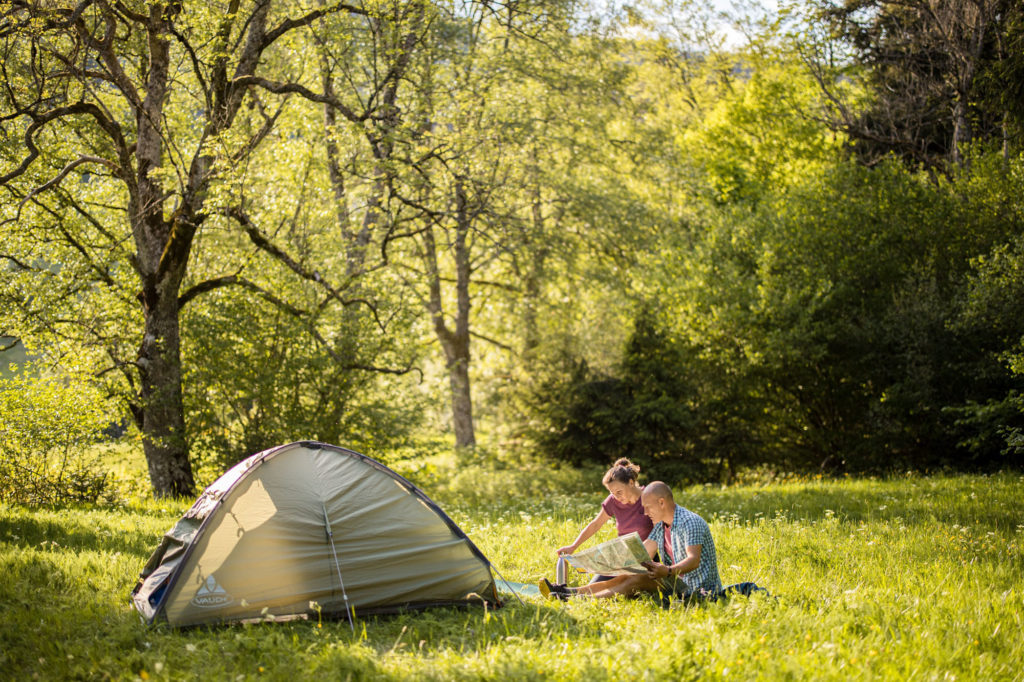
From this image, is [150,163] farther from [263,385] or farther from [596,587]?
[596,587]

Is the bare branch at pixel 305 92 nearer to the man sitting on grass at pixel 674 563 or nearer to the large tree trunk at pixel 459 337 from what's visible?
the man sitting on grass at pixel 674 563

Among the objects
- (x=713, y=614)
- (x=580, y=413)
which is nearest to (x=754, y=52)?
(x=580, y=413)

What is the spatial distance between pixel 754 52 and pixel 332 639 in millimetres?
30355

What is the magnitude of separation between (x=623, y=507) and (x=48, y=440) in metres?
8.77

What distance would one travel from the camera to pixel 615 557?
22.0 feet

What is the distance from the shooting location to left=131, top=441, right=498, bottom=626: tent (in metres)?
6.48

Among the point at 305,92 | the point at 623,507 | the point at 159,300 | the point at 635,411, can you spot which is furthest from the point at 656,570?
the point at 635,411

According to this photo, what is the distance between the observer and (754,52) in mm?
30984

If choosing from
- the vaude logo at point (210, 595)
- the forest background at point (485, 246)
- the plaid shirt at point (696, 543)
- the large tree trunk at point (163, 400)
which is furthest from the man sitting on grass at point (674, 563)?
the large tree trunk at point (163, 400)

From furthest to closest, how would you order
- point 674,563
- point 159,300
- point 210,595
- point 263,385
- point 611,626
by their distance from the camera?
1. point 263,385
2. point 159,300
3. point 674,563
4. point 210,595
5. point 611,626

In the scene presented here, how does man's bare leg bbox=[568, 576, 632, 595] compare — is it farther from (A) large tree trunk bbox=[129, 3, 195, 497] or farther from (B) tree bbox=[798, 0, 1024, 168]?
(B) tree bbox=[798, 0, 1024, 168]

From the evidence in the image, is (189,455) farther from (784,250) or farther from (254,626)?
(784,250)

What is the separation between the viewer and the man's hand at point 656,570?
21.7 ft

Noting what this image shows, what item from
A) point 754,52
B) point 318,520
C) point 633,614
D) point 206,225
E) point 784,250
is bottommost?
point 633,614
